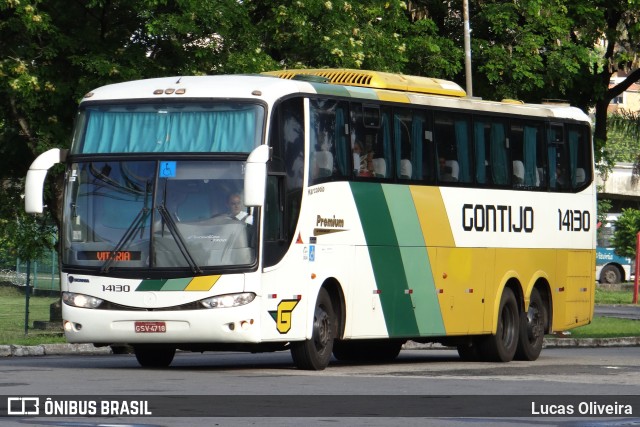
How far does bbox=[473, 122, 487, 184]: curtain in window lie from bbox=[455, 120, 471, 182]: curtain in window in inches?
9.2

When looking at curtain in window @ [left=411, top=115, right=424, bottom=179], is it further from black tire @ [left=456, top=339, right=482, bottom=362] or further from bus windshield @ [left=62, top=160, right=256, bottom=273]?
bus windshield @ [left=62, top=160, right=256, bottom=273]

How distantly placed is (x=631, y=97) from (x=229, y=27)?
16923 centimetres

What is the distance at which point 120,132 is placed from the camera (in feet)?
61.4

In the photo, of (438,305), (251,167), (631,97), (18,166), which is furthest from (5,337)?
(631,97)

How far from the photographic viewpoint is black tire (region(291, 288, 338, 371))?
734 inches

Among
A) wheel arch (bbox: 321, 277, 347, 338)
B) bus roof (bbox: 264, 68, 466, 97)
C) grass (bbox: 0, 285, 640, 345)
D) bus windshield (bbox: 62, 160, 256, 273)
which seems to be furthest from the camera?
grass (bbox: 0, 285, 640, 345)

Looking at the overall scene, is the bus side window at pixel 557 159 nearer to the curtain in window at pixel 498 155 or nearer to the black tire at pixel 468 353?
the curtain in window at pixel 498 155

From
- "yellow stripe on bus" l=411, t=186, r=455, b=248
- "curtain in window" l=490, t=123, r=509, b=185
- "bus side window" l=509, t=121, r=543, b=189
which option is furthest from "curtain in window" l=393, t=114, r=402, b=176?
"bus side window" l=509, t=121, r=543, b=189

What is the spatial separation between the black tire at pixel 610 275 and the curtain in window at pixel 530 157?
49.1m

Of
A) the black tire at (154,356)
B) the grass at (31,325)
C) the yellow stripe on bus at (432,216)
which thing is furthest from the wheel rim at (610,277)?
the black tire at (154,356)

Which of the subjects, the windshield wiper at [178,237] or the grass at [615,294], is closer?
the windshield wiper at [178,237]

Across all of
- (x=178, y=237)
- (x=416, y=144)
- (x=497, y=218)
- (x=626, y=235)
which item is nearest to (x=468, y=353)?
(x=497, y=218)

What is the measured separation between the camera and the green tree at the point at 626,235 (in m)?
70.6

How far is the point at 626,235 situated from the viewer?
71.3 metres
